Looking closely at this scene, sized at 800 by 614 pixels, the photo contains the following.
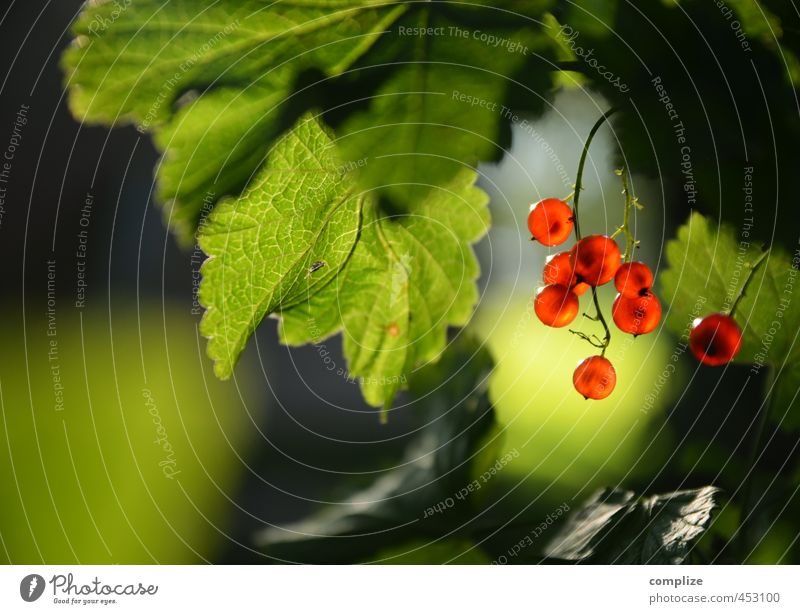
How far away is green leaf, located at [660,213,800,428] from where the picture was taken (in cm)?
47

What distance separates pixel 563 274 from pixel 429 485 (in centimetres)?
19

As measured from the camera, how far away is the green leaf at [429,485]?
1.64 feet

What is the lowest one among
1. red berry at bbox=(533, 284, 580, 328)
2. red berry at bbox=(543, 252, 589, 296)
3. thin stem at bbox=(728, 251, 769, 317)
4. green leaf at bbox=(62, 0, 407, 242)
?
red berry at bbox=(533, 284, 580, 328)

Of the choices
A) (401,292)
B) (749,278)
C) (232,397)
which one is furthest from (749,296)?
(232,397)

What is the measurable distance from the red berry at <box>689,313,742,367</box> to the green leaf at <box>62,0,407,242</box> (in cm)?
27

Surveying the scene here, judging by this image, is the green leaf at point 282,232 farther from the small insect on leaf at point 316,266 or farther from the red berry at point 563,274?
the red berry at point 563,274

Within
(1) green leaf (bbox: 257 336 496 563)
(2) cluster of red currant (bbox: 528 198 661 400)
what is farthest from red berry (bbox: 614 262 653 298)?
(1) green leaf (bbox: 257 336 496 563)

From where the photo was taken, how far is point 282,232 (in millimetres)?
444
